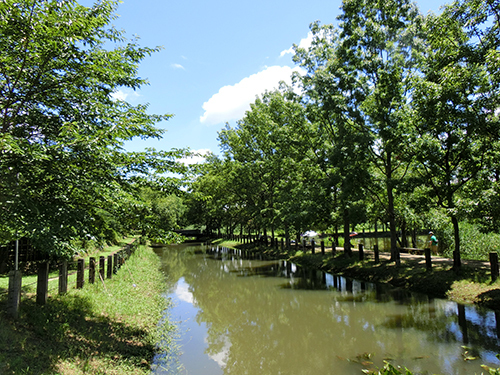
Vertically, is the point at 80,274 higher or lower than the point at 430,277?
higher

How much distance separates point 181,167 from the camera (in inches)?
328

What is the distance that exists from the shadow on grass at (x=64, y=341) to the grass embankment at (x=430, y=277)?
10927mm

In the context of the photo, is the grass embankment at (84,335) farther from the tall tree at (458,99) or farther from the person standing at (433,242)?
the person standing at (433,242)

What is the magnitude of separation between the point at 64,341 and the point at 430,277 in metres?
13.5

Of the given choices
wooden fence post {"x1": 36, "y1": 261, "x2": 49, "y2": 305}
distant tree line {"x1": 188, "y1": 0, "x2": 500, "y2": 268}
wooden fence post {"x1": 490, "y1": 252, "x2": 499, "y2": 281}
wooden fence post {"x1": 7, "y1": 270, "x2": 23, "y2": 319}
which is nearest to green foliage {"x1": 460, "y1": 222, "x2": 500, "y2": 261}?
distant tree line {"x1": 188, "y1": 0, "x2": 500, "y2": 268}

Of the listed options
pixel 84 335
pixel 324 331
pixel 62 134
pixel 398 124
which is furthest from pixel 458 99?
pixel 84 335

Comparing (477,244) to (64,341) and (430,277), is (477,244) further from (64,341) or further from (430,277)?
(64,341)

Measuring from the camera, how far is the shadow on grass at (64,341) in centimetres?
525

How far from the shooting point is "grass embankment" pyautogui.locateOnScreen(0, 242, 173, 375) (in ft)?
17.7

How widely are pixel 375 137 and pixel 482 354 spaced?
11245mm

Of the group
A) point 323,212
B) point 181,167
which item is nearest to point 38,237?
point 181,167

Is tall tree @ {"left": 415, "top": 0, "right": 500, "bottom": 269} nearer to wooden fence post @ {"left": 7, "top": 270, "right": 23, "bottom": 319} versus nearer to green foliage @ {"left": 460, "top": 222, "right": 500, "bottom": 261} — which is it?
green foliage @ {"left": 460, "top": 222, "right": 500, "bottom": 261}

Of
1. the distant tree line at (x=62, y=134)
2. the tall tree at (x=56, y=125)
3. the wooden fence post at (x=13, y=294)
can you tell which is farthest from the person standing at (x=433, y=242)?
the wooden fence post at (x=13, y=294)

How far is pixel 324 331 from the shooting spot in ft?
30.9
